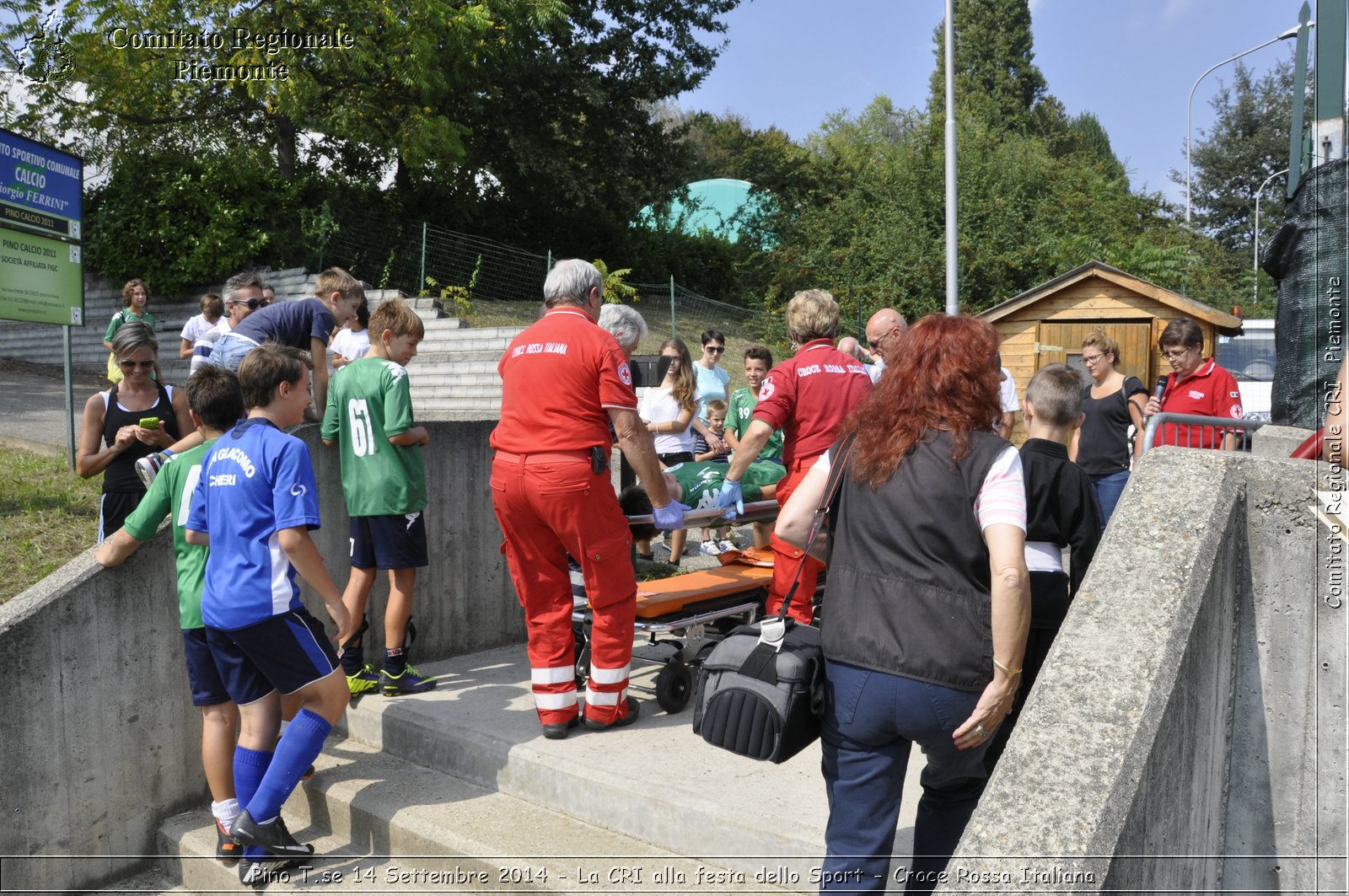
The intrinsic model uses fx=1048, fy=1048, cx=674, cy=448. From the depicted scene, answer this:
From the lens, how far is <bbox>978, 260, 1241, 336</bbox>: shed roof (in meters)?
15.7

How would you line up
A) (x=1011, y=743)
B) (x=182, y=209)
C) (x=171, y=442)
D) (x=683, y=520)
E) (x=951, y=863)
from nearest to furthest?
(x=951, y=863) → (x=1011, y=743) → (x=683, y=520) → (x=171, y=442) → (x=182, y=209)

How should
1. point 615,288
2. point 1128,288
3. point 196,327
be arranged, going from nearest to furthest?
point 196,327, point 1128,288, point 615,288

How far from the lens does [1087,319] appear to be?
17812 mm

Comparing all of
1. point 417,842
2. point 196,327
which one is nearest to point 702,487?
point 417,842

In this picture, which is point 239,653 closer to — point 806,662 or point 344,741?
point 344,741

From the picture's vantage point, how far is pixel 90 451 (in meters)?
5.42

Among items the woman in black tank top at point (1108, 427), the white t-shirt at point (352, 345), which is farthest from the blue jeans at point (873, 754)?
the white t-shirt at point (352, 345)

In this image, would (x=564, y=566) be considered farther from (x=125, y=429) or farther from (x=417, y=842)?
(x=125, y=429)

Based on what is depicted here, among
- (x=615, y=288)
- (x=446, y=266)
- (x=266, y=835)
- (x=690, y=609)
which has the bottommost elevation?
(x=266, y=835)

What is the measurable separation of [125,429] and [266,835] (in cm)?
239

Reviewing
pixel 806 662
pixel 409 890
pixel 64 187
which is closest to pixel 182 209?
pixel 64 187

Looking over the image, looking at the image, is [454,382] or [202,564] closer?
[202,564]

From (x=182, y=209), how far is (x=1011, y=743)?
66.9 feet

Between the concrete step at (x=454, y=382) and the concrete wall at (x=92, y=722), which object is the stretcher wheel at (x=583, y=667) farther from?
the concrete step at (x=454, y=382)
